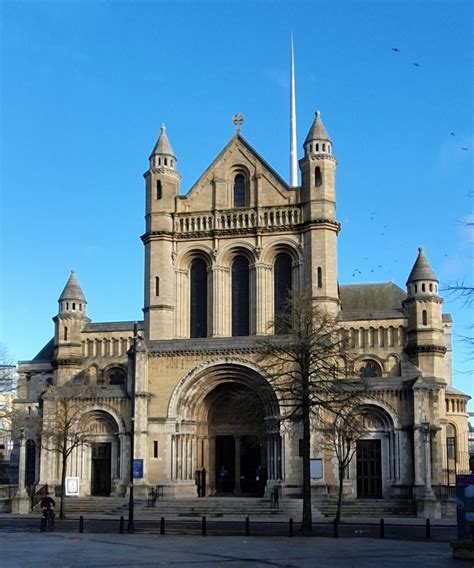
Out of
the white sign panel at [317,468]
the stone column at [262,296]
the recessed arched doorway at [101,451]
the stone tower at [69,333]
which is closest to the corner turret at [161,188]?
the stone column at [262,296]

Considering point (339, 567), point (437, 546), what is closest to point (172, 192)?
point (437, 546)

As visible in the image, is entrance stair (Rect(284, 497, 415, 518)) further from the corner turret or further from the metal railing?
the corner turret

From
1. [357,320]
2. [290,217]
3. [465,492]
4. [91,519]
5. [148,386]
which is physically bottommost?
[91,519]

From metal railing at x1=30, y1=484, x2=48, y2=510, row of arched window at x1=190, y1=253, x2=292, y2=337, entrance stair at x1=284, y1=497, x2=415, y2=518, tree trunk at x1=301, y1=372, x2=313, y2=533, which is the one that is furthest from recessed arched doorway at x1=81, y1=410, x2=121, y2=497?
tree trunk at x1=301, y1=372, x2=313, y2=533

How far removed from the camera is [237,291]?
5816 cm

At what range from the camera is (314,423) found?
48406mm

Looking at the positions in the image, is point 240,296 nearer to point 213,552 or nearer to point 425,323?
point 425,323

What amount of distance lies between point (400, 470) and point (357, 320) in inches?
566

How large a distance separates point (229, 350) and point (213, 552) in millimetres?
26526

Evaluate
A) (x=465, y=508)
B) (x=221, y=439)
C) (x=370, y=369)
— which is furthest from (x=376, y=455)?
(x=465, y=508)

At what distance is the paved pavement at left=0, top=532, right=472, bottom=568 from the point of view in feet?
73.3

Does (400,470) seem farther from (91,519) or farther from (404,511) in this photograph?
(91,519)

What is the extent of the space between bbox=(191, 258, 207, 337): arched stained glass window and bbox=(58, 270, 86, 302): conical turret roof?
11.4 meters

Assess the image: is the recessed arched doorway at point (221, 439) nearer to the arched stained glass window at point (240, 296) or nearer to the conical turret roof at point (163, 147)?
the arched stained glass window at point (240, 296)
